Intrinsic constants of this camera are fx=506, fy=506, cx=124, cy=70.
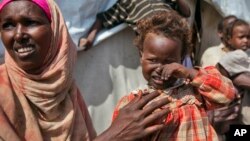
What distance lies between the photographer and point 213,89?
2.19 m

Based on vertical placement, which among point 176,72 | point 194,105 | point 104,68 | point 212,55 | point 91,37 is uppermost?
point 176,72

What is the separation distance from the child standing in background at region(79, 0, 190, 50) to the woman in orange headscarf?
1.64 m

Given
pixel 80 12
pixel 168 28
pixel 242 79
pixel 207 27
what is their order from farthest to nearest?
1. pixel 207 27
2. pixel 80 12
3. pixel 242 79
4. pixel 168 28

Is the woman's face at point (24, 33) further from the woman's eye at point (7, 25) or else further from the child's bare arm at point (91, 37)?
the child's bare arm at point (91, 37)

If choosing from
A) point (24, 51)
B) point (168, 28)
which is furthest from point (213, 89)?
point (24, 51)

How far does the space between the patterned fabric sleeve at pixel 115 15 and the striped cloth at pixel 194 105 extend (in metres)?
1.54

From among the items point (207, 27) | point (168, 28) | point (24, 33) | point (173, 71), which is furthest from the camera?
point (207, 27)

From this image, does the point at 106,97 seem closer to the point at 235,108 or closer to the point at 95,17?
the point at 95,17

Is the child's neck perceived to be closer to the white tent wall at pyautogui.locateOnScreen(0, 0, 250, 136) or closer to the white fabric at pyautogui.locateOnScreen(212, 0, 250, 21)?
the white tent wall at pyautogui.locateOnScreen(0, 0, 250, 136)

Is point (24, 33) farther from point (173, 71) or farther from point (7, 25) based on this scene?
point (173, 71)

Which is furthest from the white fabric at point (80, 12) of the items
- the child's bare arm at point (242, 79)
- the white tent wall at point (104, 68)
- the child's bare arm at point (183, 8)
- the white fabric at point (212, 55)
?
the child's bare arm at point (242, 79)

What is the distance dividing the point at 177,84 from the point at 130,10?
1543 mm

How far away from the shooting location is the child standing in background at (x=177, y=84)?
83.6 inches

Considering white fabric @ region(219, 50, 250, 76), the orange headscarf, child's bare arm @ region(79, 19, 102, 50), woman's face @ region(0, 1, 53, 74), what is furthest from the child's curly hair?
child's bare arm @ region(79, 19, 102, 50)
